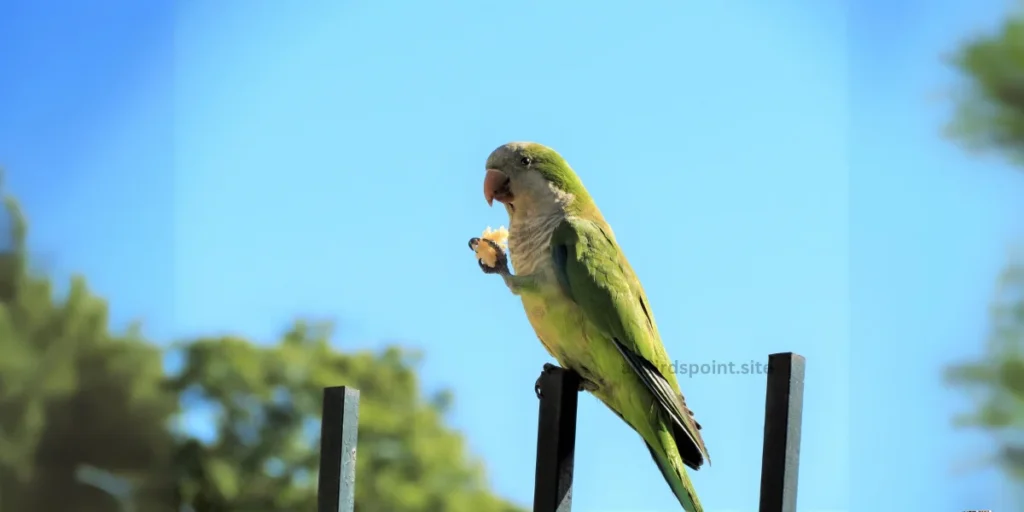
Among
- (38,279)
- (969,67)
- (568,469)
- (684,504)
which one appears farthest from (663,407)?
(38,279)

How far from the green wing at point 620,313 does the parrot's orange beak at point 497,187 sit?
0.19 metres

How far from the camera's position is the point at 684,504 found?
1697 mm

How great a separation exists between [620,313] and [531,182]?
1.25ft

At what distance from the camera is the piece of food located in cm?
192

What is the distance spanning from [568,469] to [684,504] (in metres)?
0.32

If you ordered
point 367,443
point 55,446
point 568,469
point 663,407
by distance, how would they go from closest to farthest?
point 568,469
point 663,407
point 55,446
point 367,443

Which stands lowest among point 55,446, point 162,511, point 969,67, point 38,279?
point 162,511

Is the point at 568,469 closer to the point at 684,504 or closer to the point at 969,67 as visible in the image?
the point at 684,504

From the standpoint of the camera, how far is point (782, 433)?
1.37m

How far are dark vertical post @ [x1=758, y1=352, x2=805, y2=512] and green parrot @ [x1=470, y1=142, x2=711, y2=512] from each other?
354 millimetres

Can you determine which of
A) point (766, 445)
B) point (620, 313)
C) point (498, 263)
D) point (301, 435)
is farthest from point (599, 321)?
point (301, 435)

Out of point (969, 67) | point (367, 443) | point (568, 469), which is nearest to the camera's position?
point (568, 469)

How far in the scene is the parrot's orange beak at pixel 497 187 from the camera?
2086 mm

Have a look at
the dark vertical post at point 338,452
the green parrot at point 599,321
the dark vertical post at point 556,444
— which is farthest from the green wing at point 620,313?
the dark vertical post at point 338,452
